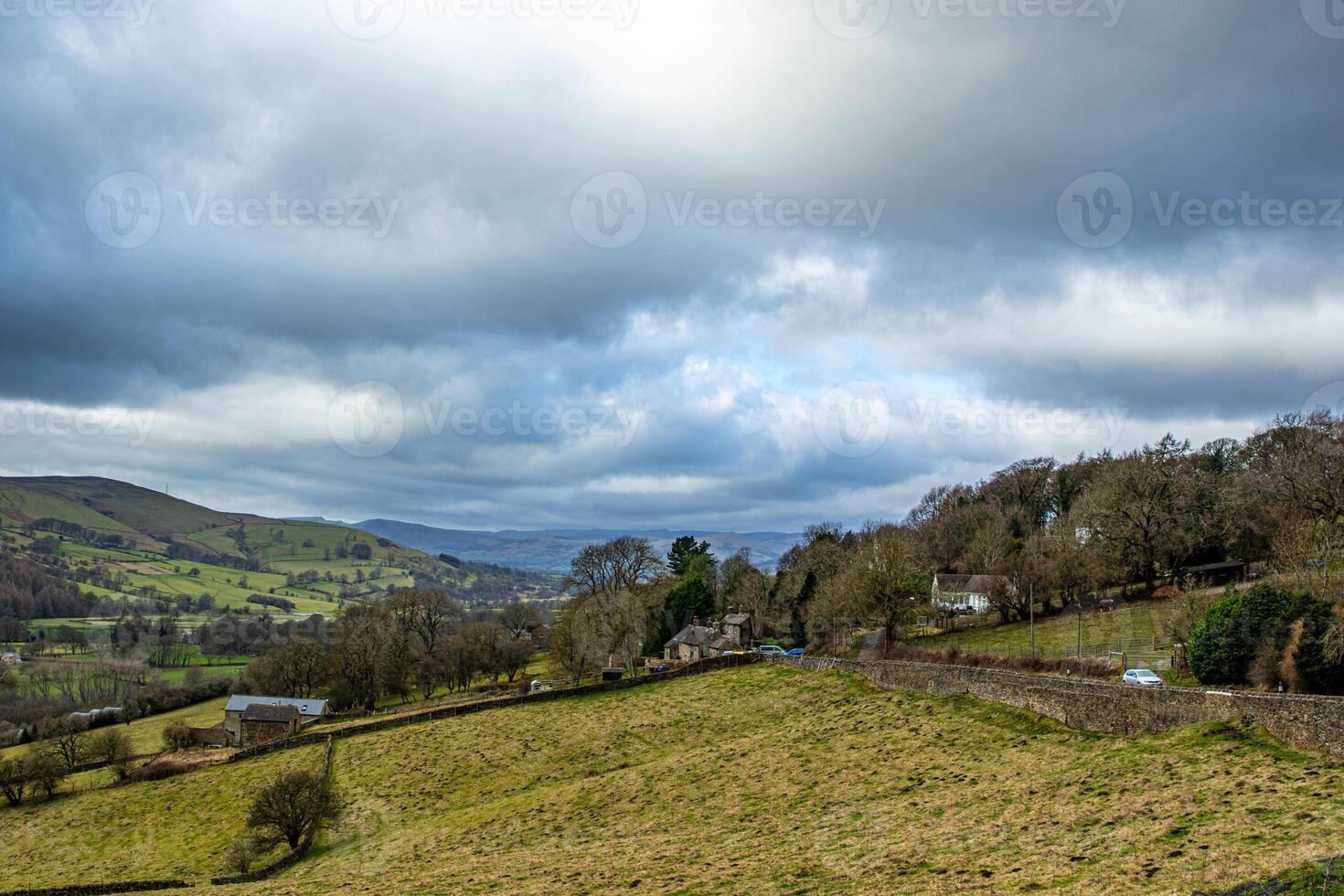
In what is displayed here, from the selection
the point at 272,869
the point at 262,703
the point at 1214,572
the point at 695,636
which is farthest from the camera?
the point at 695,636

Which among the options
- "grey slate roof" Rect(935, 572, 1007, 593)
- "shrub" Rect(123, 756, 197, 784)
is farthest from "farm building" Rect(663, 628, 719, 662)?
"shrub" Rect(123, 756, 197, 784)

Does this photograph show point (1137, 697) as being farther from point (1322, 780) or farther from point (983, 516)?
point (983, 516)

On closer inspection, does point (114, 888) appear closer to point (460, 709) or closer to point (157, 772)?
point (460, 709)

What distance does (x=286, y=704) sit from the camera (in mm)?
65625

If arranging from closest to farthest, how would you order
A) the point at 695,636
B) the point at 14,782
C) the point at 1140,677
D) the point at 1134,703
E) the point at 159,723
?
the point at 1134,703 → the point at 1140,677 → the point at 14,782 → the point at 159,723 → the point at 695,636

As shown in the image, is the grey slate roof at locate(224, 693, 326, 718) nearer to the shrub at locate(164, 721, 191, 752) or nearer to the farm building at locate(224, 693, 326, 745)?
the farm building at locate(224, 693, 326, 745)

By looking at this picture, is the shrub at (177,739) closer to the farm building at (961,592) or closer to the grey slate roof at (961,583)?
the farm building at (961,592)

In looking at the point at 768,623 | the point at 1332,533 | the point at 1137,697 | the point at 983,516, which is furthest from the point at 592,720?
the point at 983,516

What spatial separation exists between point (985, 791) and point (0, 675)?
13851cm

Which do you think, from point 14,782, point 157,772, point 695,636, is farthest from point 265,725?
point 695,636

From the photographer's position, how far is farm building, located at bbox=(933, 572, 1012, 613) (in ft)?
269

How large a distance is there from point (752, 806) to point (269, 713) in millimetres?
52277

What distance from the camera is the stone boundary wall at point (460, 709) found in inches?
2048

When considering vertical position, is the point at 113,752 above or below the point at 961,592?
below
